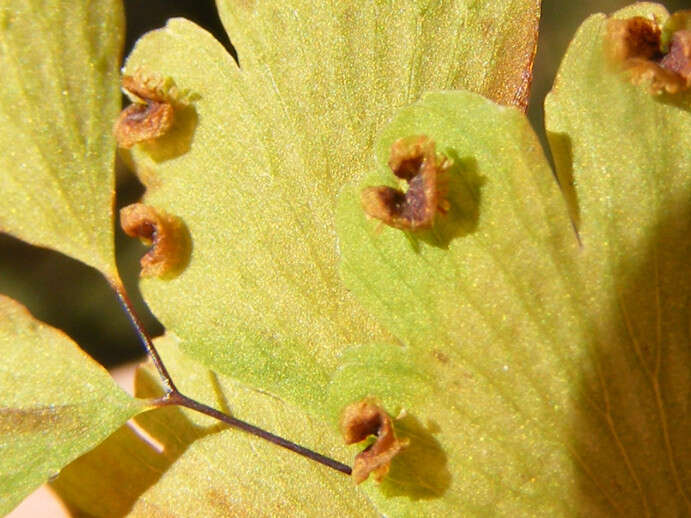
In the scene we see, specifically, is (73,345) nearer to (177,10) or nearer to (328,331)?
(328,331)

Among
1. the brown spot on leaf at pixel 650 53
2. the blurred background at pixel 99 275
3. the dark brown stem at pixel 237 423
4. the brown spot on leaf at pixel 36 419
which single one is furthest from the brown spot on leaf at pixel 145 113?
the blurred background at pixel 99 275

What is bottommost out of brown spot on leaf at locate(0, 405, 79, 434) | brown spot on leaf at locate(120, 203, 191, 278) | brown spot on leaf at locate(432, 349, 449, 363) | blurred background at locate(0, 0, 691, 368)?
blurred background at locate(0, 0, 691, 368)

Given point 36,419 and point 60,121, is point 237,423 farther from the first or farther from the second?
point 60,121

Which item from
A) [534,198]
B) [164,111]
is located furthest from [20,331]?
[534,198]

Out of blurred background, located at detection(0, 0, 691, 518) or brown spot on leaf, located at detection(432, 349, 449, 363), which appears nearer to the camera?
brown spot on leaf, located at detection(432, 349, 449, 363)

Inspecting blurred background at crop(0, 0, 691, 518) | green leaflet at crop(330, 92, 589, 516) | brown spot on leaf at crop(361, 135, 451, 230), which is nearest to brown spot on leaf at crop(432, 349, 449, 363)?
green leaflet at crop(330, 92, 589, 516)

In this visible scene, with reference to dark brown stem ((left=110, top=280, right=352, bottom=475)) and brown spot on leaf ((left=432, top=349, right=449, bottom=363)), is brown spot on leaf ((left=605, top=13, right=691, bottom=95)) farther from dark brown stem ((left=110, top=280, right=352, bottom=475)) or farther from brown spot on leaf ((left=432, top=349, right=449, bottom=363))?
dark brown stem ((left=110, top=280, right=352, bottom=475))

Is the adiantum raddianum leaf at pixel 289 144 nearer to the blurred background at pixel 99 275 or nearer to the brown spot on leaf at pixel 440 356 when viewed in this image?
the brown spot on leaf at pixel 440 356
